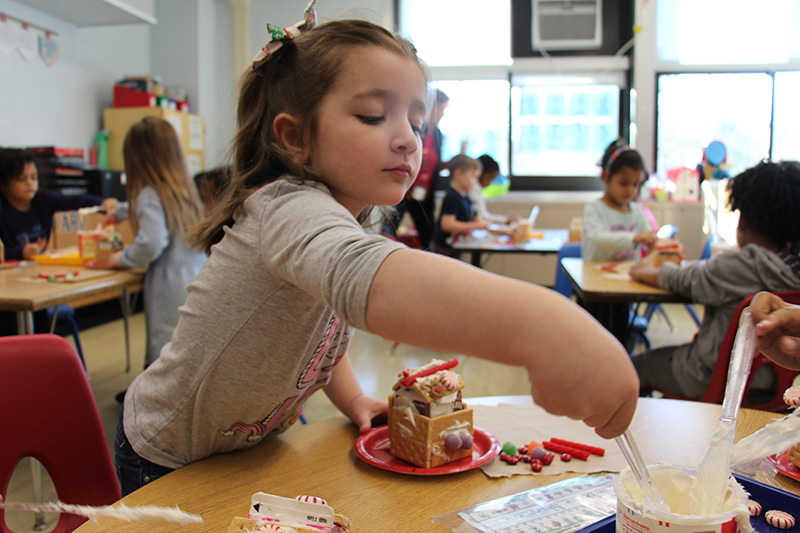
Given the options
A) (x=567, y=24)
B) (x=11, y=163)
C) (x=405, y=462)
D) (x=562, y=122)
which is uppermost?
(x=567, y=24)

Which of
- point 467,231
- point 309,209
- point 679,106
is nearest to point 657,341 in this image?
point 467,231

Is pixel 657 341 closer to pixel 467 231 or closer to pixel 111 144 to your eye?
pixel 467 231

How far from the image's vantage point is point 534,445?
32.6 inches

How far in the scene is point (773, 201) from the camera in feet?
6.22

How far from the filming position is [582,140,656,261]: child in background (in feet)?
10.4

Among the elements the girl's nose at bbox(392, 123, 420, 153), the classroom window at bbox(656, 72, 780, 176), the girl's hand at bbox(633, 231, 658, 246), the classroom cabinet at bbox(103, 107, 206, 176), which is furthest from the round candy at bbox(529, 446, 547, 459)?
the classroom window at bbox(656, 72, 780, 176)

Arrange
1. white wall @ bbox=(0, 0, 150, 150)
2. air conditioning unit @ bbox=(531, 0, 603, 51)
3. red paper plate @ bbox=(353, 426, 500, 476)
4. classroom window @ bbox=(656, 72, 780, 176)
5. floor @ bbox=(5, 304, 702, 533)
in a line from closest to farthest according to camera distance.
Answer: red paper plate @ bbox=(353, 426, 500, 476) → floor @ bbox=(5, 304, 702, 533) → white wall @ bbox=(0, 0, 150, 150) → classroom window @ bbox=(656, 72, 780, 176) → air conditioning unit @ bbox=(531, 0, 603, 51)

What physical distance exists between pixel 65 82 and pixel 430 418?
510 centimetres

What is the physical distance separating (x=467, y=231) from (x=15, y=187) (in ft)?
9.08

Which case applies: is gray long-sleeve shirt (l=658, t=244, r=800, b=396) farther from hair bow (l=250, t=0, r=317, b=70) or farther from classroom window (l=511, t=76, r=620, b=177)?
classroom window (l=511, t=76, r=620, b=177)

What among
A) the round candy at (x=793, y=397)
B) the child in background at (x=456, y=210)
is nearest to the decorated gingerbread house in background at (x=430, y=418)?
the round candy at (x=793, y=397)

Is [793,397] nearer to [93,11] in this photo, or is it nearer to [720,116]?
[93,11]

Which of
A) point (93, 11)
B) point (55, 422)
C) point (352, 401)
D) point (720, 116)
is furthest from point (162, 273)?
point (720, 116)

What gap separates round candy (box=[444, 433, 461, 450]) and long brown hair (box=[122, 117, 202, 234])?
1985 mm
